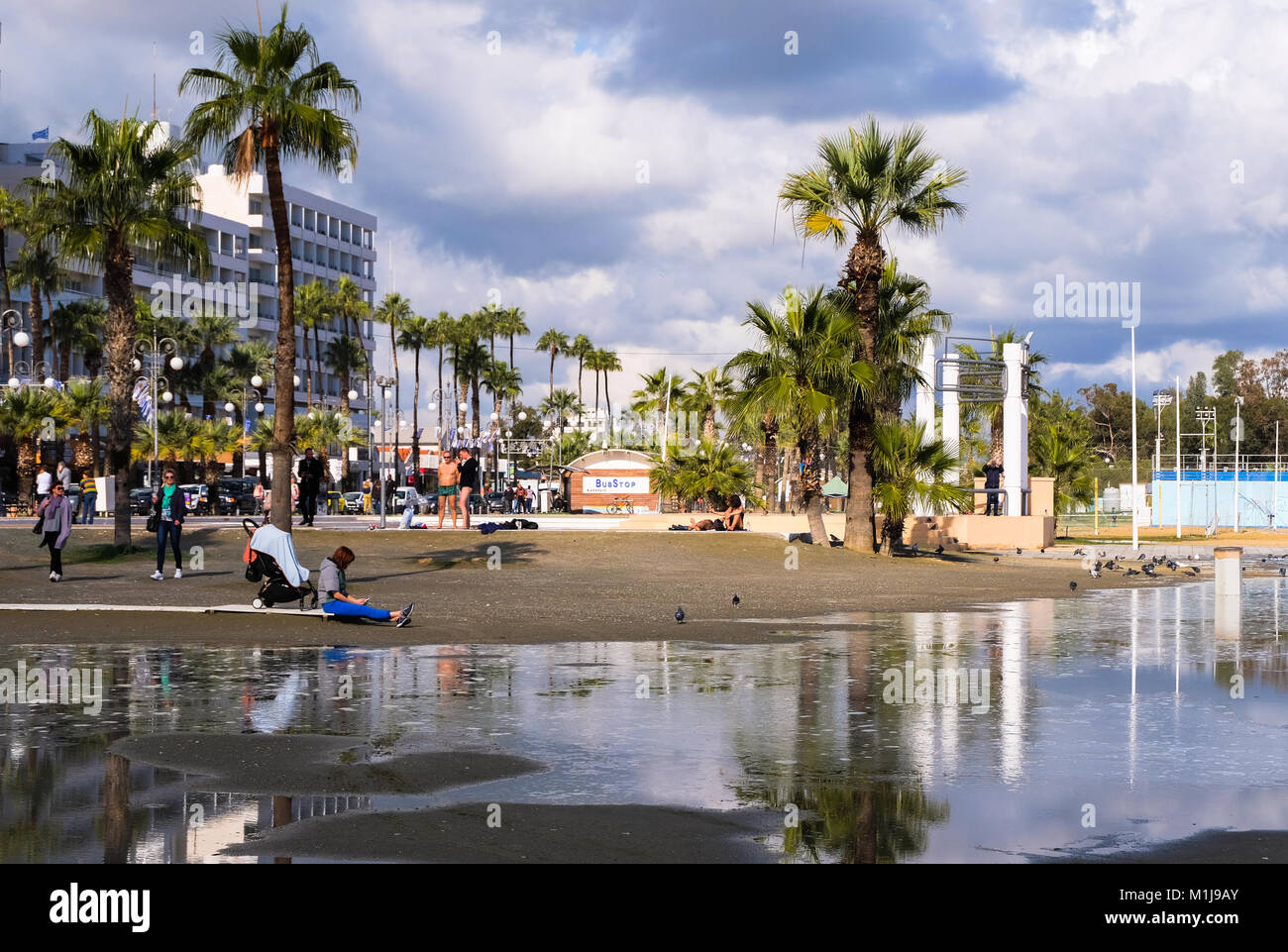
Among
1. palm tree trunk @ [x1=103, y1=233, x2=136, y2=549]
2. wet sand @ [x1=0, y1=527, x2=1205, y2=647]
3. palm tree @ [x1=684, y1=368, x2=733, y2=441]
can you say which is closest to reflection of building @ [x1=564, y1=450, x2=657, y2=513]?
palm tree @ [x1=684, y1=368, x2=733, y2=441]

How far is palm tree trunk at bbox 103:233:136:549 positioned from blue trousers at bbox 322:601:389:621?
12.9 metres

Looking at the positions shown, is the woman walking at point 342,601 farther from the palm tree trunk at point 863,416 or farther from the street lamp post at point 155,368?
the street lamp post at point 155,368

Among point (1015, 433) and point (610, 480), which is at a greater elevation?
point (1015, 433)

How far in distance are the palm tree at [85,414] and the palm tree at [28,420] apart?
144cm

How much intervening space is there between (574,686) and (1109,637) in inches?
335

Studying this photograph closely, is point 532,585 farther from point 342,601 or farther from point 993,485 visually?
point 993,485

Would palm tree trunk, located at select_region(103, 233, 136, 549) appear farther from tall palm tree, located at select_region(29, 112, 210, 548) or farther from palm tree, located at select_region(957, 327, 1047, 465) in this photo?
palm tree, located at select_region(957, 327, 1047, 465)

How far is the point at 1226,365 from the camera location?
15275 cm

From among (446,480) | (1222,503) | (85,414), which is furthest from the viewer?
(1222,503)

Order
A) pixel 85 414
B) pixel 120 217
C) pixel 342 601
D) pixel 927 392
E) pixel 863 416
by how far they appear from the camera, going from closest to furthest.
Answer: pixel 342 601 < pixel 120 217 < pixel 863 416 < pixel 927 392 < pixel 85 414

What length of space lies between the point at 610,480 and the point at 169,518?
49259 mm

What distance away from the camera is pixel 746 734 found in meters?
10.3
